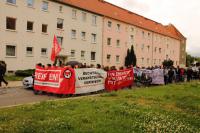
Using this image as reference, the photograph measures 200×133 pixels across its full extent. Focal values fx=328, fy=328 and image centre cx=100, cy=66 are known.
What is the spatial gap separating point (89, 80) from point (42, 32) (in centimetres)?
2182

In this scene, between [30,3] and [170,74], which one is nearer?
[170,74]

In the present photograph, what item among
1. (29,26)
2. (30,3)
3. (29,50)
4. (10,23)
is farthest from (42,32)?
(10,23)

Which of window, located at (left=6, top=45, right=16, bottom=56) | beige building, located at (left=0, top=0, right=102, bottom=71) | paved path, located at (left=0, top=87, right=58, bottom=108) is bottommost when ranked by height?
paved path, located at (left=0, top=87, right=58, bottom=108)

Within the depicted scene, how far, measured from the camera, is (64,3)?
43844mm

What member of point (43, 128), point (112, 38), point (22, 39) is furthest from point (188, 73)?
point (43, 128)

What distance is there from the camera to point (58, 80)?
60.3 ft

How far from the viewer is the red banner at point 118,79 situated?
71.4 feet

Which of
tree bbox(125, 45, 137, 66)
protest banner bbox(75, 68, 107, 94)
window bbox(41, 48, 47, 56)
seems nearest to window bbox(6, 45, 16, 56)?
window bbox(41, 48, 47, 56)

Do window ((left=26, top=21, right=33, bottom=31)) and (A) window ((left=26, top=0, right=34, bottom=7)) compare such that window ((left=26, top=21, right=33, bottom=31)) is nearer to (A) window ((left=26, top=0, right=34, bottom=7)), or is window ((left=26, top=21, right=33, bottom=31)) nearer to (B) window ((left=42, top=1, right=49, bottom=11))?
(A) window ((left=26, top=0, right=34, bottom=7))

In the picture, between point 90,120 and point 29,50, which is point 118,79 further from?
point 29,50

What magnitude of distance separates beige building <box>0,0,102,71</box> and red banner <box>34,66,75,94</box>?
16754mm

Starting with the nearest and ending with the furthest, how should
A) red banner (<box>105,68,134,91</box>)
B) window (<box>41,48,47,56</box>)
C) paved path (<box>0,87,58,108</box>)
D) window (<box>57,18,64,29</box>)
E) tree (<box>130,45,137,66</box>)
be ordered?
paved path (<box>0,87,58,108</box>), red banner (<box>105,68,134,91</box>), window (<box>41,48,47,56</box>), window (<box>57,18,64,29</box>), tree (<box>130,45,137,66</box>)

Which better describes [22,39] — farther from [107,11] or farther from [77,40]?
[107,11]

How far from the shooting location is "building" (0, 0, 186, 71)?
3619cm
